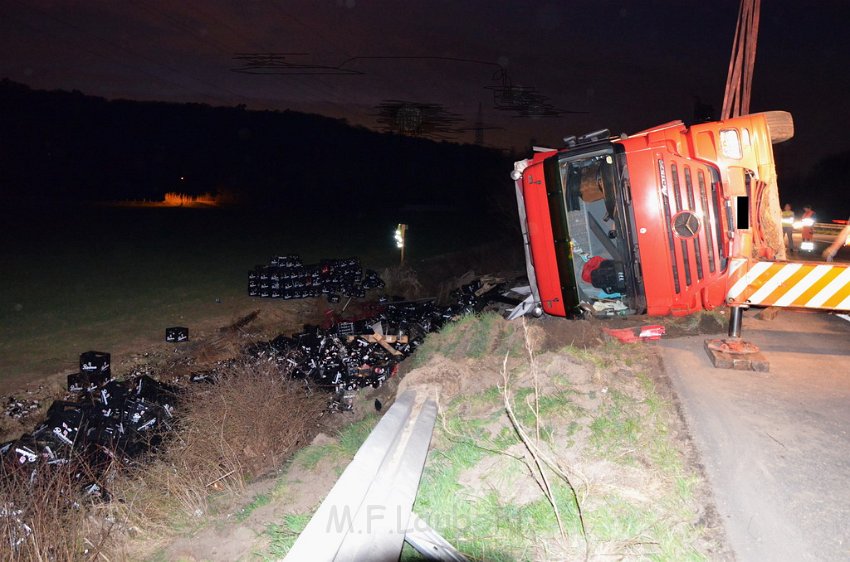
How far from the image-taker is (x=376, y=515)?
349 centimetres

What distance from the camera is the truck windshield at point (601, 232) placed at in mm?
7398

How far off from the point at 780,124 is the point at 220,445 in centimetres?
793

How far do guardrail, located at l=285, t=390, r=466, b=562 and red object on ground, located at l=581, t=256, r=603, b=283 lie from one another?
4.72 m

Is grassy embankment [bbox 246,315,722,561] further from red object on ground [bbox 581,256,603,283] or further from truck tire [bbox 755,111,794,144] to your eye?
truck tire [bbox 755,111,794,144]

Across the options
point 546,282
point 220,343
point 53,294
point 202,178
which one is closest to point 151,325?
point 220,343

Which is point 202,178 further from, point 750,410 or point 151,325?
point 750,410

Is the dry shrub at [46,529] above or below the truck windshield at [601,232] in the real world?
below

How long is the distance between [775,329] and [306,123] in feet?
614

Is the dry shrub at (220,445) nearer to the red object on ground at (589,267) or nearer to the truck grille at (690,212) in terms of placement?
the red object on ground at (589,267)

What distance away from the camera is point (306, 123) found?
184m

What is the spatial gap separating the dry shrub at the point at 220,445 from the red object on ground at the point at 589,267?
4265 millimetres

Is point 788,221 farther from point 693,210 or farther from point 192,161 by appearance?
point 192,161

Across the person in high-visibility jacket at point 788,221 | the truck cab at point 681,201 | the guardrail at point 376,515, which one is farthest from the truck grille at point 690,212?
the person in high-visibility jacket at point 788,221

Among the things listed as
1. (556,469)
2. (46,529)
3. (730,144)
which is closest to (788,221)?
(730,144)
